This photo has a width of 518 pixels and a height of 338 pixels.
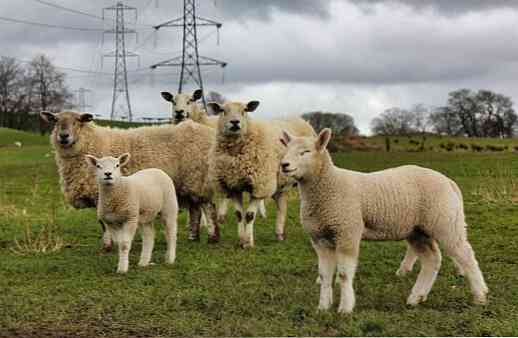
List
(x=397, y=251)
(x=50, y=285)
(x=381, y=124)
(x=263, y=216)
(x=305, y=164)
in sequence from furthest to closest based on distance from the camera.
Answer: (x=381, y=124) → (x=263, y=216) → (x=397, y=251) → (x=50, y=285) → (x=305, y=164)

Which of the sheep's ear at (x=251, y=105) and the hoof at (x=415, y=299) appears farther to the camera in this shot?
the sheep's ear at (x=251, y=105)

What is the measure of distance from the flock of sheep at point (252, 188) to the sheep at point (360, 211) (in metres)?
0.01

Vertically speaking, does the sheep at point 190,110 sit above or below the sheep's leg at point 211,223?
above

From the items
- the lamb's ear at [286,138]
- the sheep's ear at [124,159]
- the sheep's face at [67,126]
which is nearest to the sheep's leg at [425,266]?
the lamb's ear at [286,138]

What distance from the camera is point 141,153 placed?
40.4 ft

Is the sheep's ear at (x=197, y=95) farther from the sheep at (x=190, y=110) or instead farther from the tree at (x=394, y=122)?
the tree at (x=394, y=122)

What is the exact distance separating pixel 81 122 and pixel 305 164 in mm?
5843

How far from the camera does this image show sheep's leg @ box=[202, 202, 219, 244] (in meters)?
12.4

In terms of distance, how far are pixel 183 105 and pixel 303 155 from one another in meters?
7.44

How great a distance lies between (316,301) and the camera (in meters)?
7.89

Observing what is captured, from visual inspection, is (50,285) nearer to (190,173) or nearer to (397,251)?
(190,173)

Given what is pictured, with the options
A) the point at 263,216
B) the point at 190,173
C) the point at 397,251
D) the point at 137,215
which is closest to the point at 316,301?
the point at 137,215

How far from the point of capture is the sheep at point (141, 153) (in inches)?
459

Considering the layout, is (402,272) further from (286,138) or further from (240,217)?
(240,217)
